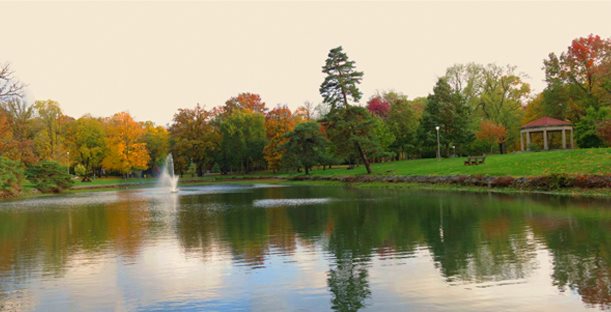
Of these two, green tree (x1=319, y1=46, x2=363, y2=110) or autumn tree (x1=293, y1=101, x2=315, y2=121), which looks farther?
autumn tree (x1=293, y1=101, x2=315, y2=121)

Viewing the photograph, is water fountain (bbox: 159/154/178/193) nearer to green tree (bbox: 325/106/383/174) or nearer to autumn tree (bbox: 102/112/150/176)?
A: autumn tree (bbox: 102/112/150/176)

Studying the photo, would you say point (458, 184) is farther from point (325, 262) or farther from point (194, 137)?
point (194, 137)

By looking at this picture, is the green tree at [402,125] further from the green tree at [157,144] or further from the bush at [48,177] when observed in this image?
the green tree at [157,144]

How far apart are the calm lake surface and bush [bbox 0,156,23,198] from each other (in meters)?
28.4

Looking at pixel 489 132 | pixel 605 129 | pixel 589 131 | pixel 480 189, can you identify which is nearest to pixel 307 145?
pixel 489 132

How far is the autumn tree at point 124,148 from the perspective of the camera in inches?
3233

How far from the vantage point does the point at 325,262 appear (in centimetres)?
1219

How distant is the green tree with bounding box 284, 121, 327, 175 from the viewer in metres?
64.6

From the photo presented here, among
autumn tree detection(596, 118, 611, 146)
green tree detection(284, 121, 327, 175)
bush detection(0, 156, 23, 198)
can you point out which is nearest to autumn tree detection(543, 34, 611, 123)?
autumn tree detection(596, 118, 611, 146)

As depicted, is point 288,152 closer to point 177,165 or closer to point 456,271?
point 177,165

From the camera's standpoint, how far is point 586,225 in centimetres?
1608

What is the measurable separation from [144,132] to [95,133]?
1608 centimetres

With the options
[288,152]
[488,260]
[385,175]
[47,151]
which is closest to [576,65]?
[385,175]

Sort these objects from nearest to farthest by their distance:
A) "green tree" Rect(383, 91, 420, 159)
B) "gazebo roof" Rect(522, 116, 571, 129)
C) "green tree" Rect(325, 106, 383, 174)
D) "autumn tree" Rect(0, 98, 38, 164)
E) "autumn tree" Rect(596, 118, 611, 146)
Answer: "autumn tree" Rect(596, 118, 611, 146) → "green tree" Rect(325, 106, 383, 174) → "gazebo roof" Rect(522, 116, 571, 129) → "autumn tree" Rect(0, 98, 38, 164) → "green tree" Rect(383, 91, 420, 159)
